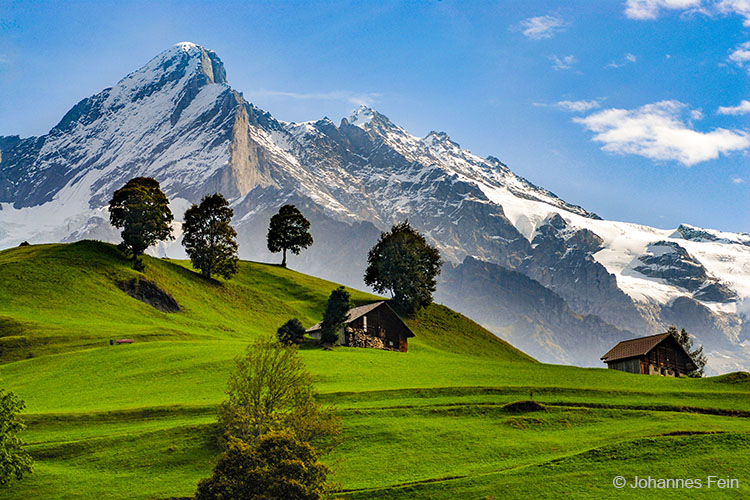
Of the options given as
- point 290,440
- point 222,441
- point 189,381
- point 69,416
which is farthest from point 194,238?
point 290,440

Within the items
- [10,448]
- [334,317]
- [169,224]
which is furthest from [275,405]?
[169,224]

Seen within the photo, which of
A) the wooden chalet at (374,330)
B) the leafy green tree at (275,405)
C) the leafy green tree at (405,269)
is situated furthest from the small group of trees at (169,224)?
the leafy green tree at (275,405)

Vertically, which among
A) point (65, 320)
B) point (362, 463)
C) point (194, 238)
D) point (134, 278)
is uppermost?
point (194, 238)

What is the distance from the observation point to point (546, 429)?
176 feet

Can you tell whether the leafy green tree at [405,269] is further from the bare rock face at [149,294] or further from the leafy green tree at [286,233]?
the bare rock face at [149,294]

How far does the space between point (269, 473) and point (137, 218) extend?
85577mm

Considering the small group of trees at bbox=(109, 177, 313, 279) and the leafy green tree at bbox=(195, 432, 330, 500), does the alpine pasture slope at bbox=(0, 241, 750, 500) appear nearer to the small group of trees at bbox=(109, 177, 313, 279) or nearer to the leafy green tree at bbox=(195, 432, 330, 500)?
the leafy green tree at bbox=(195, 432, 330, 500)

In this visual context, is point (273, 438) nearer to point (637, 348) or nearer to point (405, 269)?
point (637, 348)

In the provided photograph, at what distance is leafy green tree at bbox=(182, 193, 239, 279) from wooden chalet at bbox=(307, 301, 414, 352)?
26.8 metres

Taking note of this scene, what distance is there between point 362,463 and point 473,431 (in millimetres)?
9721

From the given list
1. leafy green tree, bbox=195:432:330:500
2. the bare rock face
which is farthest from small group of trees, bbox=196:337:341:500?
the bare rock face

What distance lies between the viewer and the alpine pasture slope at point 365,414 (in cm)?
4350

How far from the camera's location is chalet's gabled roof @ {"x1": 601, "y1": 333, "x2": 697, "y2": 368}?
4200 inches

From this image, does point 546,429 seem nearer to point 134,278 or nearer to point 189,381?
point 189,381
